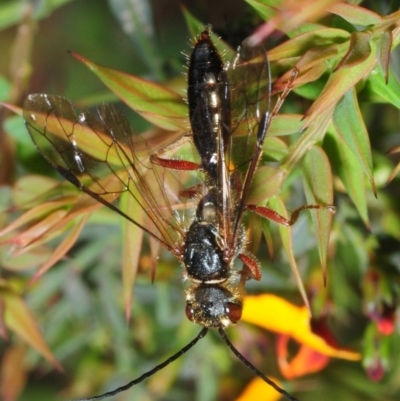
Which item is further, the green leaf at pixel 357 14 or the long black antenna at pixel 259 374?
the long black antenna at pixel 259 374

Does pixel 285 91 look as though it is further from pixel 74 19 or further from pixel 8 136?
pixel 74 19

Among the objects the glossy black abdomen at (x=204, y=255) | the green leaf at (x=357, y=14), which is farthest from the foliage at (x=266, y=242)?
the glossy black abdomen at (x=204, y=255)

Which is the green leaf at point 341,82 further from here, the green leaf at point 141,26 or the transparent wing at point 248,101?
the green leaf at point 141,26

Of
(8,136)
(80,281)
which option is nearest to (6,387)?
(80,281)

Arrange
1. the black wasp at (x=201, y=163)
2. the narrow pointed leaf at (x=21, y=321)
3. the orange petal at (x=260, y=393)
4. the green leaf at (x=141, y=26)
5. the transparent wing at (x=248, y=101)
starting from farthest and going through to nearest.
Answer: the green leaf at (x=141, y=26)
the orange petal at (x=260, y=393)
the narrow pointed leaf at (x=21, y=321)
the black wasp at (x=201, y=163)
the transparent wing at (x=248, y=101)

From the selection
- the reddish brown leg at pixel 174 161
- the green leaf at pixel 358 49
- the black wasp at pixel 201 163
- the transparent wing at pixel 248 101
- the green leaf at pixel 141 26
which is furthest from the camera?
the green leaf at pixel 141 26

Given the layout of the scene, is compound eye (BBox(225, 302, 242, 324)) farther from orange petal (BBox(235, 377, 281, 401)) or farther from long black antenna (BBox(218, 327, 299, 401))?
orange petal (BBox(235, 377, 281, 401))
